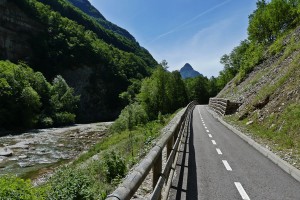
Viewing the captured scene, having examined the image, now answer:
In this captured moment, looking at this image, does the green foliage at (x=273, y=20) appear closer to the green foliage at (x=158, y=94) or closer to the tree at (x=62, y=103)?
the green foliage at (x=158, y=94)

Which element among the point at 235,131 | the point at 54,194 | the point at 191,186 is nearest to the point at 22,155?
the point at 235,131

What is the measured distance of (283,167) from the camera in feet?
33.2

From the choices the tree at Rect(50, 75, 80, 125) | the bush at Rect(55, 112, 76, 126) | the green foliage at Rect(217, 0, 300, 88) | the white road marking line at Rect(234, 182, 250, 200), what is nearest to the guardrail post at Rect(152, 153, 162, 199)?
the white road marking line at Rect(234, 182, 250, 200)

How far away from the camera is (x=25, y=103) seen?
63.6 m

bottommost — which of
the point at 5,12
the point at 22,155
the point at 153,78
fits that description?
the point at 22,155

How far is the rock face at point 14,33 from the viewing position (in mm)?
100750

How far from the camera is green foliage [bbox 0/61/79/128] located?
60.8 metres

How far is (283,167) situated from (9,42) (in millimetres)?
108512

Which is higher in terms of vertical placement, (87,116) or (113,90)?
(113,90)

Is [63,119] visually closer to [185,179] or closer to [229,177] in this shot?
[185,179]

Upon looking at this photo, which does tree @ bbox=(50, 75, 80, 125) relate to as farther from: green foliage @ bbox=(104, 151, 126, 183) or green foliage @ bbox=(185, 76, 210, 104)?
green foliage @ bbox=(104, 151, 126, 183)

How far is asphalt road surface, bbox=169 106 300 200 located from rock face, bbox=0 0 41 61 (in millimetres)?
101147

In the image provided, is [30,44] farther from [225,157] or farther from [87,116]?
[225,157]

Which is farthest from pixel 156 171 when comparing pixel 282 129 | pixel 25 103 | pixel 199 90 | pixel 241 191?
pixel 199 90
